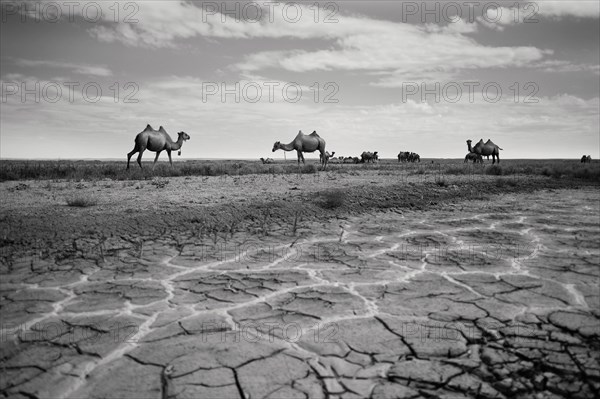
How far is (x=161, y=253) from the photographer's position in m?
5.26

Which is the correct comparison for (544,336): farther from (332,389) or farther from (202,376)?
(202,376)

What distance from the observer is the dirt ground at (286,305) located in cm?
248

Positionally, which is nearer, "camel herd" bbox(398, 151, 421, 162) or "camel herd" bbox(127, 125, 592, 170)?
"camel herd" bbox(127, 125, 592, 170)

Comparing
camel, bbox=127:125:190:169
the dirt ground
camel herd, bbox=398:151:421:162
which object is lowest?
the dirt ground

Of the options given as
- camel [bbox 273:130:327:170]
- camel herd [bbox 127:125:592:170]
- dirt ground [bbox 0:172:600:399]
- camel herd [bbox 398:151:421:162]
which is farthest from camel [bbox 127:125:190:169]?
camel herd [bbox 398:151:421:162]

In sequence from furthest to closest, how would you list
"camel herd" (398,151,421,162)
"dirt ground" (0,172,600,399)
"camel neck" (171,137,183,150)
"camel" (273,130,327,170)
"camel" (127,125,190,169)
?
1. "camel herd" (398,151,421,162)
2. "camel" (273,130,327,170)
3. "camel neck" (171,137,183,150)
4. "camel" (127,125,190,169)
5. "dirt ground" (0,172,600,399)

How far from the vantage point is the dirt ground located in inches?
97.8

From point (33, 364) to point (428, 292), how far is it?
339 centimetres

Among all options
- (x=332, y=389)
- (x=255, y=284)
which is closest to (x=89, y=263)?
(x=255, y=284)

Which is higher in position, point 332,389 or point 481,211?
point 481,211

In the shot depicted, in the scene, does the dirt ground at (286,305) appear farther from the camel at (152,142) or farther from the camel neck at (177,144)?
the camel neck at (177,144)

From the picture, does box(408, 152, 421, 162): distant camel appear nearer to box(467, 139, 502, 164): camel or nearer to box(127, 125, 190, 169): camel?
box(467, 139, 502, 164): camel

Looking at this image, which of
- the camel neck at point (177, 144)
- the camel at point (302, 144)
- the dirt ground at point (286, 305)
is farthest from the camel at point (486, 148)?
the dirt ground at point (286, 305)

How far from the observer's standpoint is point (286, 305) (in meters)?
3.63
